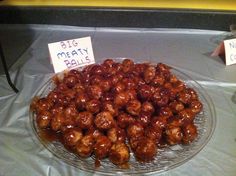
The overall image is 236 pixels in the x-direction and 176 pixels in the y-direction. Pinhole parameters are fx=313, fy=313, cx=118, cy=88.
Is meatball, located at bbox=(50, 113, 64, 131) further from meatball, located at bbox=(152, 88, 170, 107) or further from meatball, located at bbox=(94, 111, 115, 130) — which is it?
meatball, located at bbox=(152, 88, 170, 107)

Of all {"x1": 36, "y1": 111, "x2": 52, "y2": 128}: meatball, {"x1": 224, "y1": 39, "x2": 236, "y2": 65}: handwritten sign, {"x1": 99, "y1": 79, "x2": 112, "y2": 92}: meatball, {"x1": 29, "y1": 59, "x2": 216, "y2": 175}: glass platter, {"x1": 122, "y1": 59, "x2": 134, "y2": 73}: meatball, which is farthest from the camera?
{"x1": 224, "y1": 39, "x2": 236, "y2": 65}: handwritten sign

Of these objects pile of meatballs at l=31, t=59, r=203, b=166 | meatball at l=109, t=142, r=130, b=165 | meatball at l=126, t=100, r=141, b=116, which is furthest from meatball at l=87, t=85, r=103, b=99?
meatball at l=109, t=142, r=130, b=165

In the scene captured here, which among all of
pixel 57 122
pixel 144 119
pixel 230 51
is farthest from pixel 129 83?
pixel 230 51

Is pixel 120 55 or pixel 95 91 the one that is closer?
pixel 95 91

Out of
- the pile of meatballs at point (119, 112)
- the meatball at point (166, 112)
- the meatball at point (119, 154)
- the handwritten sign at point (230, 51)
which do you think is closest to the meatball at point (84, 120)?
the pile of meatballs at point (119, 112)

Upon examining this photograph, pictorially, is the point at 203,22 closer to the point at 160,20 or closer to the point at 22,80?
the point at 160,20

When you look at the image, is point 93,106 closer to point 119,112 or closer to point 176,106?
point 119,112
